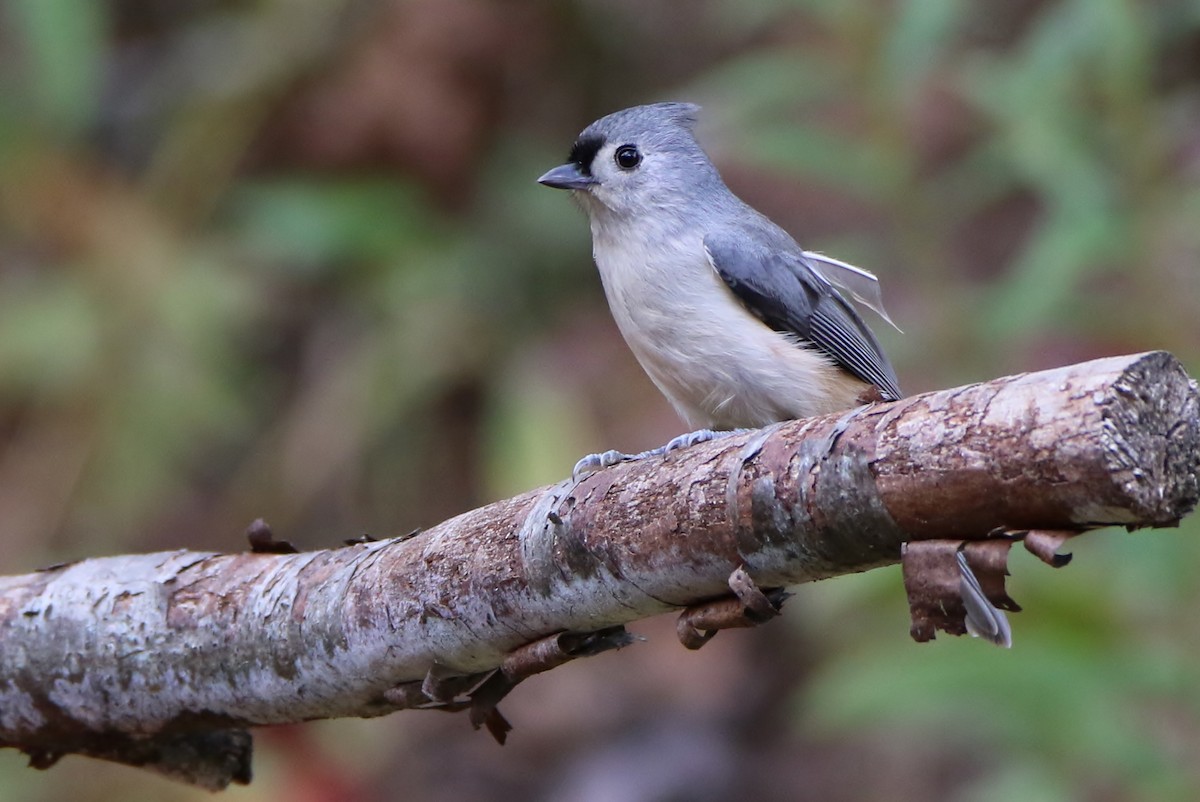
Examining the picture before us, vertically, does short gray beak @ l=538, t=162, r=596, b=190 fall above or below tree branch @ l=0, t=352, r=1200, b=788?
above

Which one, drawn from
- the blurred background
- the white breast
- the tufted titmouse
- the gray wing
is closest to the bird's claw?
the tufted titmouse

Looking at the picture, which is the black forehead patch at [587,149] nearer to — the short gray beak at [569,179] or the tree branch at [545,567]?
the short gray beak at [569,179]

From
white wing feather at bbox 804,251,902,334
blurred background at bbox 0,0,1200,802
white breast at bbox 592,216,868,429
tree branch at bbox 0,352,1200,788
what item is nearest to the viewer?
tree branch at bbox 0,352,1200,788

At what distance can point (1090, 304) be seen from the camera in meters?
3.37

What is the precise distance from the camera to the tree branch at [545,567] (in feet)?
5.04

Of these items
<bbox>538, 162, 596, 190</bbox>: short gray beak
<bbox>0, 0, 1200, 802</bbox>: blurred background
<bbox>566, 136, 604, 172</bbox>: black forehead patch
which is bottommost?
<bbox>0, 0, 1200, 802</bbox>: blurred background

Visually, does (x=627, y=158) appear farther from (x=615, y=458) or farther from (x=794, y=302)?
(x=615, y=458)

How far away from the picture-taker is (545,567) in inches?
78.1

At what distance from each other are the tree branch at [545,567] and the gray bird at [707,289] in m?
0.77

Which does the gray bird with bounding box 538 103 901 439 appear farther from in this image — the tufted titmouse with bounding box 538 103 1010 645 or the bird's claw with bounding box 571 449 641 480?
the bird's claw with bounding box 571 449 641 480

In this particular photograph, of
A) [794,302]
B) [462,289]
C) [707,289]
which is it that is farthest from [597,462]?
[462,289]

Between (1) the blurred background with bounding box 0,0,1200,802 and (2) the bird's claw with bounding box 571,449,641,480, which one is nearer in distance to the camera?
(2) the bird's claw with bounding box 571,449,641,480

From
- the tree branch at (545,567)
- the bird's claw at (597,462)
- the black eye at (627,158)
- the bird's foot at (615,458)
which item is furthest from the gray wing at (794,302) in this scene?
the tree branch at (545,567)

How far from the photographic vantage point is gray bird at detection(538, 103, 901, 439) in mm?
2814
